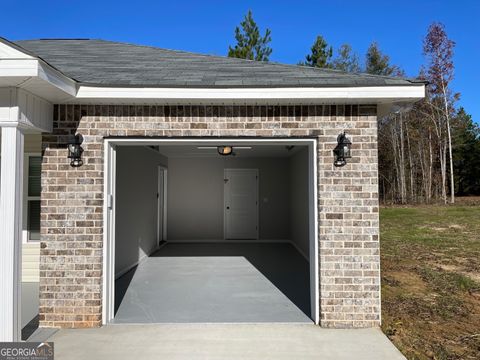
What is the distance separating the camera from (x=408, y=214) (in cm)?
1505

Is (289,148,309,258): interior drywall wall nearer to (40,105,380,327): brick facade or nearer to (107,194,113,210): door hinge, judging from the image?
(40,105,380,327): brick facade

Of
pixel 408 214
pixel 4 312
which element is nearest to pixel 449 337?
pixel 4 312

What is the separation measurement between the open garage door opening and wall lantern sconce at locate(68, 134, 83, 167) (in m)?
0.28

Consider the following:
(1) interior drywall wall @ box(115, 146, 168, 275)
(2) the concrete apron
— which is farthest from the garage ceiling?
(2) the concrete apron

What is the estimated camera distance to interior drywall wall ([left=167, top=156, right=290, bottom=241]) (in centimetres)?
1106

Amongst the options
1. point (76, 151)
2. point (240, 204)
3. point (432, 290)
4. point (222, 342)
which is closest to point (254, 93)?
point (76, 151)

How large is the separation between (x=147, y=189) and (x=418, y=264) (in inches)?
237

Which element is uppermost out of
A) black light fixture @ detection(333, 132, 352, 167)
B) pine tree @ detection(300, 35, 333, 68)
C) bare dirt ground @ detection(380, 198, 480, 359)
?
pine tree @ detection(300, 35, 333, 68)

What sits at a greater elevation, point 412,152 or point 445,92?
point 445,92

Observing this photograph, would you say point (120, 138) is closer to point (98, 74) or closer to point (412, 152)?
point (98, 74)

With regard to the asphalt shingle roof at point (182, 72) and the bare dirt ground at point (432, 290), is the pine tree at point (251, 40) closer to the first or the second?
the bare dirt ground at point (432, 290)

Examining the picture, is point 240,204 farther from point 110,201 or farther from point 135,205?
point 110,201

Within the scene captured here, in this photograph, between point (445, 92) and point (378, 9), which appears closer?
point (378, 9)

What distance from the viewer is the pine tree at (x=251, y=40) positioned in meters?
19.0
